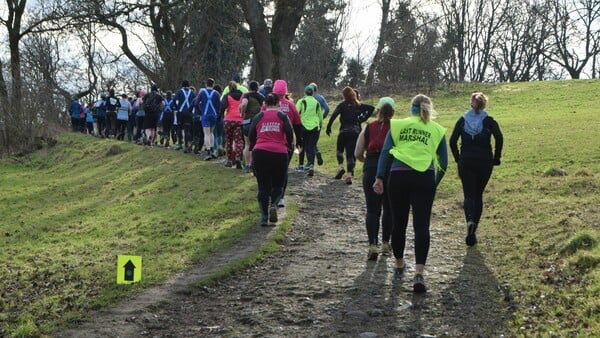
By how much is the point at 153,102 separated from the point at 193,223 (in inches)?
439

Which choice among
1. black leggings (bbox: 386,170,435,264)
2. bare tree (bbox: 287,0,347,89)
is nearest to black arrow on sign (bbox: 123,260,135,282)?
black leggings (bbox: 386,170,435,264)

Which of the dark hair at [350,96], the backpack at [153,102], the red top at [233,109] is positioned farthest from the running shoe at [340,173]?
the backpack at [153,102]

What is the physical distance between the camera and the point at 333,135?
25141 millimetres

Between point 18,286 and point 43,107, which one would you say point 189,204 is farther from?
point 43,107

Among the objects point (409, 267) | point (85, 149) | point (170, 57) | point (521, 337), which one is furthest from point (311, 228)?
point (170, 57)

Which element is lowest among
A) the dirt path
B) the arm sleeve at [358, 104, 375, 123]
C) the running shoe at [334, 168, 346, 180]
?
the dirt path

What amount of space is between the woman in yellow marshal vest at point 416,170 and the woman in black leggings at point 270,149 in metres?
2.97

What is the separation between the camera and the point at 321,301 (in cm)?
718

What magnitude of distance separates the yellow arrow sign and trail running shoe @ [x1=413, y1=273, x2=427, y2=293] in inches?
111

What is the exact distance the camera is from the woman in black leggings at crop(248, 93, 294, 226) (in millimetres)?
10453

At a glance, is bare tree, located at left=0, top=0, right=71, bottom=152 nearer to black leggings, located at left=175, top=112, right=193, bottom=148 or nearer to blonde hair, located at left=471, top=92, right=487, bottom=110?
black leggings, located at left=175, top=112, right=193, bottom=148

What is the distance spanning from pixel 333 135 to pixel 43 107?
45.1ft

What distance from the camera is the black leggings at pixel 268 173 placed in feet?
34.3

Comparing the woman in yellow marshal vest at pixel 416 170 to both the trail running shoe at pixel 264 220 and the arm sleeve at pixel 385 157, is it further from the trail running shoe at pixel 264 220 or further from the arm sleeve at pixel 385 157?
the trail running shoe at pixel 264 220
